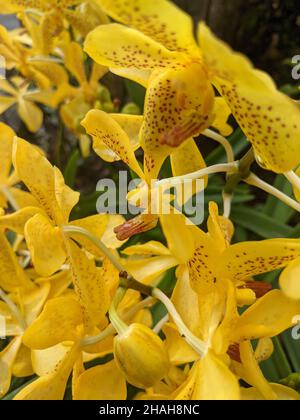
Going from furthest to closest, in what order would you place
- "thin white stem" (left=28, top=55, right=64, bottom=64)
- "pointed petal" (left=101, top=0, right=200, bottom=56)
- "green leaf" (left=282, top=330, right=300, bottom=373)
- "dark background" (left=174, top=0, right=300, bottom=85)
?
"dark background" (left=174, top=0, right=300, bottom=85) < "thin white stem" (left=28, top=55, right=64, bottom=64) < "green leaf" (left=282, top=330, right=300, bottom=373) < "pointed petal" (left=101, top=0, right=200, bottom=56)

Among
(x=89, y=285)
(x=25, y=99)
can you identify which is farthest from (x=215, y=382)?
(x=25, y=99)

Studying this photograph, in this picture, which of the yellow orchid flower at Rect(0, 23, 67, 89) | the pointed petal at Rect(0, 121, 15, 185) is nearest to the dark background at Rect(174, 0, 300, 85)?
the yellow orchid flower at Rect(0, 23, 67, 89)

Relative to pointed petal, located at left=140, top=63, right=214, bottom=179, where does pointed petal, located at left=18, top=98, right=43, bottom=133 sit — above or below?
below

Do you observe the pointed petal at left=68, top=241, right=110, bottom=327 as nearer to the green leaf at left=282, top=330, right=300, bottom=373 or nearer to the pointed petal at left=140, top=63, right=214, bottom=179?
the pointed petal at left=140, top=63, right=214, bottom=179

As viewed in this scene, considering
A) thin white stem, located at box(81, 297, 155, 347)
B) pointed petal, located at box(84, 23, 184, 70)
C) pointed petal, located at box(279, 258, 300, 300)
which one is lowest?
thin white stem, located at box(81, 297, 155, 347)

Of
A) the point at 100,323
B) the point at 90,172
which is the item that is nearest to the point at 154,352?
the point at 100,323

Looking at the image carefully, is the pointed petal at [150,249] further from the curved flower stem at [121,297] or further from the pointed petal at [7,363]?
the pointed petal at [7,363]

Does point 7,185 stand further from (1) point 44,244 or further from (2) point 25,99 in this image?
(2) point 25,99
